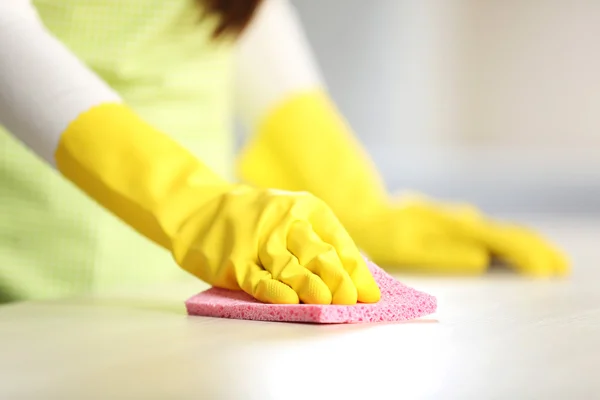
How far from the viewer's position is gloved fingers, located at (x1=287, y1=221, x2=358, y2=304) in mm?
607

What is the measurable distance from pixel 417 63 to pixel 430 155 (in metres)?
0.29

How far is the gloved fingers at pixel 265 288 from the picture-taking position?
62 cm

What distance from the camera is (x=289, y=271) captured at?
0.61 m

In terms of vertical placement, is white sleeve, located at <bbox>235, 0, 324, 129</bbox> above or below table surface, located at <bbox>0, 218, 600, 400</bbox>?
above

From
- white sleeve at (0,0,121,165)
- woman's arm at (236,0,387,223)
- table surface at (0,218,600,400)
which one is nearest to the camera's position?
table surface at (0,218,600,400)

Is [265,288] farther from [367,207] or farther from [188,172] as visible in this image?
[367,207]

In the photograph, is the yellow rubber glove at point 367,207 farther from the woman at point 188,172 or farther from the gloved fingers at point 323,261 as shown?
the gloved fingers at point 323,261

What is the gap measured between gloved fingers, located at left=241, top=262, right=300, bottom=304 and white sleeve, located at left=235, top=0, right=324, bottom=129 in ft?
2.34

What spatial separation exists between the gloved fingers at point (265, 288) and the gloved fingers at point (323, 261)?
0.02m

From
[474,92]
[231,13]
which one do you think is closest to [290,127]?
[231,13]

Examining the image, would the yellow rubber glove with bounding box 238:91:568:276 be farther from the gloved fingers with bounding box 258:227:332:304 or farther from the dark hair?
the gloved fingers with bounding box 258:227:332:304

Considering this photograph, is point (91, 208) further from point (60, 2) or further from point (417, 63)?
point (417, 63)

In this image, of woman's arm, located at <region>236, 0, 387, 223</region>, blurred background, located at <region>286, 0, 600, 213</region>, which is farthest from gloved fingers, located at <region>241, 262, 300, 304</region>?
blurred background, located at <region>286, 0, 600, 213</region>

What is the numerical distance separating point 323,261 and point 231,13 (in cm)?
55
